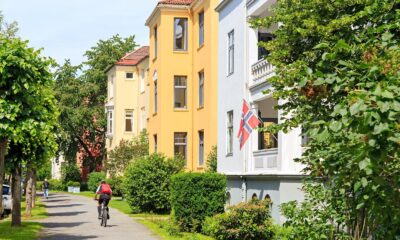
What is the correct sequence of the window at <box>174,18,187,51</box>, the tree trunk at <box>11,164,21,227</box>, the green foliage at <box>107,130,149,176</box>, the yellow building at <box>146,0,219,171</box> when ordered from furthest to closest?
the green foliage at <box>107,130,149,176</box>, the window at <box>174,18,187,51</box>, the yellow building at <box>146,0,219,171</box>, the tree trunk at <box>11,164,21,227</box>

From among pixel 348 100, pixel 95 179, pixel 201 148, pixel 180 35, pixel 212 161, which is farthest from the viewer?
pixel 95 179

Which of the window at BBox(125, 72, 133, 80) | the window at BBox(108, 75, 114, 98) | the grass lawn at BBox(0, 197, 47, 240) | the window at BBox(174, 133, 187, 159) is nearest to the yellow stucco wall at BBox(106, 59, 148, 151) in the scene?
the window at BBox(125, 72, 133, 80)

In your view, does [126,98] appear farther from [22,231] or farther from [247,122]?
[247,122]

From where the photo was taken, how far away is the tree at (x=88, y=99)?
227 ft

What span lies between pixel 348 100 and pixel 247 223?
A: 47.5 feet

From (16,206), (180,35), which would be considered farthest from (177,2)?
(16,206)

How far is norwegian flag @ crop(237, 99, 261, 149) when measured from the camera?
22.1 meters

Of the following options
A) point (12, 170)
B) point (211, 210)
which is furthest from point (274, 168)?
point (12, 170)

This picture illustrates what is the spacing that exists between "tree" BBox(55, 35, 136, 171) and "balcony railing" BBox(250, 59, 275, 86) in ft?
146

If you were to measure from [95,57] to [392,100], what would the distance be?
68.9 metres

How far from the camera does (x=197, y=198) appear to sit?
79.2ft

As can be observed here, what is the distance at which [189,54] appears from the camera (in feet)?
124

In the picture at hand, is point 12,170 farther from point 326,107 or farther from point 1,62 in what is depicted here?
point 326,107

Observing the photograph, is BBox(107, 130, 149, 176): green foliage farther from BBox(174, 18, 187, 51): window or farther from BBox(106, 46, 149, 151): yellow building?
BBox(174, 18, 187, 51): window
